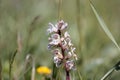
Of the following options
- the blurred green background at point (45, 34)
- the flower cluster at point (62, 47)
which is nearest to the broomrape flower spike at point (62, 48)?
the flower cluster at point (62, 47)

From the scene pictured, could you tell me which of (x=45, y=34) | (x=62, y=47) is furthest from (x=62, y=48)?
(x=45, y=34)

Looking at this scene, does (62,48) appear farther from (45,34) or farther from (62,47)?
(45,34)

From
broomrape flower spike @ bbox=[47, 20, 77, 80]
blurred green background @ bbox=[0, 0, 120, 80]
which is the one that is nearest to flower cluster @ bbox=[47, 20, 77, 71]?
broomrape flower spike @ bbox=[47, 20, 77, 80]

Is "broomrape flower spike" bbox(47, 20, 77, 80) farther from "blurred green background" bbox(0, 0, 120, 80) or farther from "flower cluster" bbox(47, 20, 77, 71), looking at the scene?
"blurred green background" bbox(0, 0, 120, 80)

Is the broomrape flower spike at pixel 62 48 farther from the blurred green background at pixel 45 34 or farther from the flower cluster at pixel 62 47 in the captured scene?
the blurred green background at pixel 45 34

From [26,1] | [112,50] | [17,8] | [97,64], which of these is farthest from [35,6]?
[97,64]

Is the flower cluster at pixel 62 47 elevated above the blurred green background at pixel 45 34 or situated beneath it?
situated beneath

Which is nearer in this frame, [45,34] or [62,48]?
[62,48]
